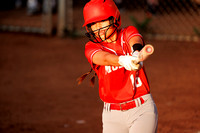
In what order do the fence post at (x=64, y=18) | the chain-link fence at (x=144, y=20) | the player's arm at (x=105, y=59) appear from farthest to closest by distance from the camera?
the fence post at (x=64, y=18)
the chain-link fence at (x=144, y=20)
the player's arm at (x=105, y=59)

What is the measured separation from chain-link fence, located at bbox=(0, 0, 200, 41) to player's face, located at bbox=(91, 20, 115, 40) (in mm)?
7092

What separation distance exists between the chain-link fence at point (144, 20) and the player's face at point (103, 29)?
279 inches

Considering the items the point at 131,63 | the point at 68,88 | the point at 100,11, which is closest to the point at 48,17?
the point at 68,88

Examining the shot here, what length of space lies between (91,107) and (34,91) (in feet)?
5.09

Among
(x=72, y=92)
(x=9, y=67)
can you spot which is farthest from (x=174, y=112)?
(x=9, y=67)

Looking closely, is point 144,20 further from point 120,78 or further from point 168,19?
point 120,78

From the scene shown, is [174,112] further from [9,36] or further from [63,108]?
[9,36]

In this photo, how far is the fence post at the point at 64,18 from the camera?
1136 centimetres

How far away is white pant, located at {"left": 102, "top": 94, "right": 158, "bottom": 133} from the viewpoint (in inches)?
110

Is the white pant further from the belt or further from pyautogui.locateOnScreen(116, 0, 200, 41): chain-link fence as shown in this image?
pyautogui.locateOnScreen(116, 0, 200, 41): chain-link fence

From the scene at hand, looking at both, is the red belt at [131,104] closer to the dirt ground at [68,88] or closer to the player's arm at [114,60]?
the player's arm at [114,60]

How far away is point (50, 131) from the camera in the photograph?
15.5 ft

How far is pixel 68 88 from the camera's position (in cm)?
681

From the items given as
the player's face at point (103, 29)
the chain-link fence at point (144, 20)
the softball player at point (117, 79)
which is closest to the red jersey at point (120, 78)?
the softball player at point (117, 79)
